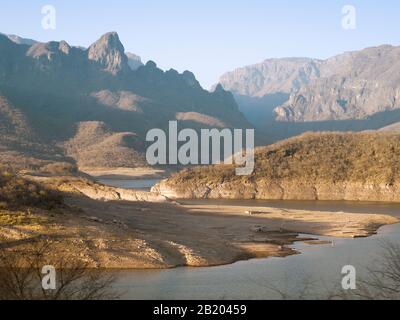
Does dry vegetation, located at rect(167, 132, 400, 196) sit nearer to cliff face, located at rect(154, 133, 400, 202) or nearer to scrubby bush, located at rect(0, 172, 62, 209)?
cliff face, located at rect(154, 133, 400, 202)

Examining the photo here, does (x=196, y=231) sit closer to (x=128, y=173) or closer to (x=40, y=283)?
(x=40, y=283)

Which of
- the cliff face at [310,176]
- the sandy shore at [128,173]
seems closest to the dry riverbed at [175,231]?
the cliff face at [310,176]

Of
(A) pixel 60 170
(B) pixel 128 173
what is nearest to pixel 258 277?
(A) pixel 60 170

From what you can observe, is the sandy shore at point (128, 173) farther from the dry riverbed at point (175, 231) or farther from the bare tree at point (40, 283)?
the bare tree at point (40, 283)

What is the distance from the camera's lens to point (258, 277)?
3312 cm

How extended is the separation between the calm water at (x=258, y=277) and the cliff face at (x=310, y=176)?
5403 cm

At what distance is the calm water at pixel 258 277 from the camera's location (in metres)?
29.0

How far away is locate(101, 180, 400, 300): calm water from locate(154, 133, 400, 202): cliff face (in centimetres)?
5403

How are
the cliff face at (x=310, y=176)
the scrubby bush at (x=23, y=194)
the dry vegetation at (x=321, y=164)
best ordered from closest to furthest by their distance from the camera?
1. the scrubby bush at (x=23, y=194)
2. the cliff face at (x=310, y=176)
3. the dry vegetation at (x=321, y=164)

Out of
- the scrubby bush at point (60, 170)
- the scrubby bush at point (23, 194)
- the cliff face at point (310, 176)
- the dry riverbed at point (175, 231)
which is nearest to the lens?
the dry riverbed at point (175, 231)

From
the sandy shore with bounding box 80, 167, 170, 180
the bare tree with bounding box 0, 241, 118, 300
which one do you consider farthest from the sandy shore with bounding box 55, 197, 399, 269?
the sandy shore with bounding box 80, 167, 170, 180
